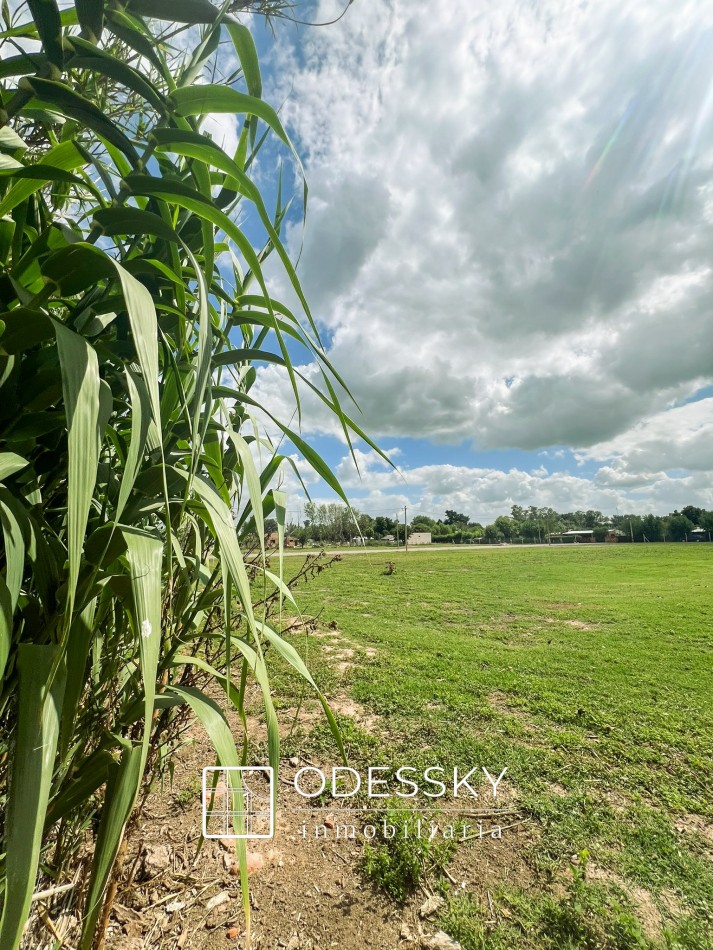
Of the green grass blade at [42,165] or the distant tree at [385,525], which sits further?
the distant tree at [385,525]

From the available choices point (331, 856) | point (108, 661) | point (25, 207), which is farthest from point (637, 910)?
point (25, 207)

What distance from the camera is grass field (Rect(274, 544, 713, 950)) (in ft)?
4.36

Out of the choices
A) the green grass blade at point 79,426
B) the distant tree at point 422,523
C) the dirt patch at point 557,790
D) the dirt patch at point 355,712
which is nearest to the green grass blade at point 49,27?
the green grass blade at point 79,426

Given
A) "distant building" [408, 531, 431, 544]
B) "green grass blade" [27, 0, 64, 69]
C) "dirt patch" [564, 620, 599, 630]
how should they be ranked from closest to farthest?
"green grass blade" [27, 0, 64, 69]
"dirt patch" [564, 620, 599, 630]
"distant building" [408, 531, 431, 544]

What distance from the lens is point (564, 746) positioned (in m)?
2.42

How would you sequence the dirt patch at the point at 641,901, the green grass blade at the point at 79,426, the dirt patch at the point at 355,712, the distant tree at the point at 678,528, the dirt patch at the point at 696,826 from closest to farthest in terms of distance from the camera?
the green grass blade at the point at 79,426, the dirt patch at the point at 641,901, the dirt patch at the point at 696,826, the dirt patch at the point at 355,712, the distant tree at the point at 678,528

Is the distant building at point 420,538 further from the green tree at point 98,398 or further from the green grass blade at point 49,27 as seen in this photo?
the green grass blade at point 49,27

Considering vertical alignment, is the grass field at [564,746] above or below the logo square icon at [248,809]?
below

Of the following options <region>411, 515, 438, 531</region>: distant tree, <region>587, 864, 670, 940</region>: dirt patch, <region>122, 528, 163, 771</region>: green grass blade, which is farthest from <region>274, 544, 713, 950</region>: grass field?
<region>411, 515, 438, 531</region>: distant tree

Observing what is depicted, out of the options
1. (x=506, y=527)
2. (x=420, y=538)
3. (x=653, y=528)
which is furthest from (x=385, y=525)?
(x=653, y=528)

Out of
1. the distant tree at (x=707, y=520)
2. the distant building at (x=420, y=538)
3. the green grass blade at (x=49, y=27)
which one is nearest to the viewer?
the green grass blade at (x=49, y=27)

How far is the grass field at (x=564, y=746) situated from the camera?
1329 millimetres

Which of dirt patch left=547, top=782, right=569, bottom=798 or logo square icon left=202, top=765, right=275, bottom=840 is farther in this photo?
dirt patch left=547, top=782, right=569, bottom=798

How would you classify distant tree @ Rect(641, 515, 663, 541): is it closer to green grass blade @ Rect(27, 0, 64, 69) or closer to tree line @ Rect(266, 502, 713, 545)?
tree line @ Rect(266, 502, 713, 545)
